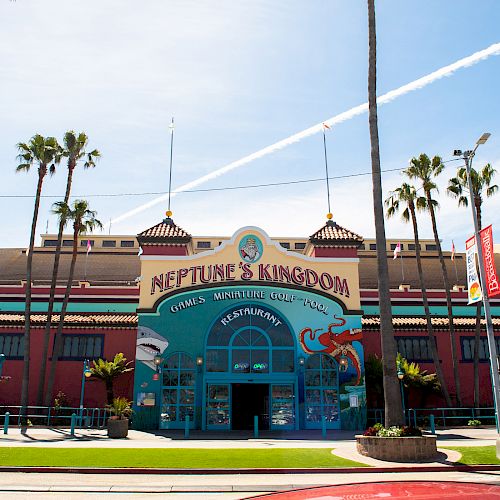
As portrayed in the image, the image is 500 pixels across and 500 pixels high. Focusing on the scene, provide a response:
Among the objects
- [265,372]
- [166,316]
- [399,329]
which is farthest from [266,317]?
[399,329]

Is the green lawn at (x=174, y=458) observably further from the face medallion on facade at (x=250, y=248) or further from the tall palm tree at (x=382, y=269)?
the face medallion on facade at (x=250, y=248)

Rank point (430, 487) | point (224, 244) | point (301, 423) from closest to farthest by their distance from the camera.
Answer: point (430, 487)
point (301, 423)
point (224, 244)

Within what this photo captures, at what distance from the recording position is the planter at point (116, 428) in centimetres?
2333

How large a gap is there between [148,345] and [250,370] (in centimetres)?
570

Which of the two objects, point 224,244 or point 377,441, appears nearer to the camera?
point 377,441

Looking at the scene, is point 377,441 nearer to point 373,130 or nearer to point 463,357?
point 373,130

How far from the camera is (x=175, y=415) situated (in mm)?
28062

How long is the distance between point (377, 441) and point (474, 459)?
2.88 meters

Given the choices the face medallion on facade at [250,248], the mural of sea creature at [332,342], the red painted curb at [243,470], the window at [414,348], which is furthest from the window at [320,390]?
the red painted curb at [243,470]

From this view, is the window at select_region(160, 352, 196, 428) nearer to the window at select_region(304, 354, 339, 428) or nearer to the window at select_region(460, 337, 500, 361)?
the window at select_region(304, 354, 339, 428)

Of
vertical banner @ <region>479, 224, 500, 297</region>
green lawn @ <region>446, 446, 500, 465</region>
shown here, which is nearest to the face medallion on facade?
vertical banner @ <region>479, 224, 500, 297</region>

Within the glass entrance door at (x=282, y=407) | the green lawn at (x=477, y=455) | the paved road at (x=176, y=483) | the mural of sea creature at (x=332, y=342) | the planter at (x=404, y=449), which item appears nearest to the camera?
the paved road at (x=176, y=483)

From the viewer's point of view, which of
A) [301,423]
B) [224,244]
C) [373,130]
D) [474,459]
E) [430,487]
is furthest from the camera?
[224,244]

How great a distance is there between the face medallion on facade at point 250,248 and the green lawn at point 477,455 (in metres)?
14.6
